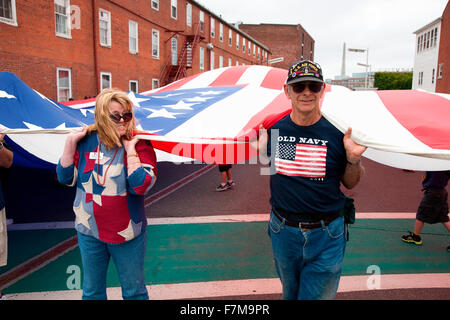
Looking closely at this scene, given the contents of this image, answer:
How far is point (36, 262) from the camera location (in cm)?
418

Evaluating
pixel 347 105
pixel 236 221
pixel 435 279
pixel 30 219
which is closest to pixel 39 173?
pixel 30 219

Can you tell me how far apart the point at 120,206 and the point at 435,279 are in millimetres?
3817

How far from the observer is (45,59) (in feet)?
42.0

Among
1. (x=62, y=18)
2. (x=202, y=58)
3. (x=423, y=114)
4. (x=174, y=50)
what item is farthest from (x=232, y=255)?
→ (x=202, y=58)

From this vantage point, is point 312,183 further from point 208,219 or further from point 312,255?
point 208,219

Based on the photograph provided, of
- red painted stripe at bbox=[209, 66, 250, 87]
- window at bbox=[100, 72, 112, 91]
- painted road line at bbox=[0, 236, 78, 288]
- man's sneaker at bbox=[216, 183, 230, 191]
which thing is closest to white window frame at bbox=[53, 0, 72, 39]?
window at bbox=[100, 72, 112, 91]

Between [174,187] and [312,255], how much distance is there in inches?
258

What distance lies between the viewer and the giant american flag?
8.30 feet

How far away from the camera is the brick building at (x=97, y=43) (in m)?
11.8

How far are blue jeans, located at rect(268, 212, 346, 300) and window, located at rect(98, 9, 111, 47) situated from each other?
16.4m

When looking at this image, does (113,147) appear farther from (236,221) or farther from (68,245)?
(236,221)

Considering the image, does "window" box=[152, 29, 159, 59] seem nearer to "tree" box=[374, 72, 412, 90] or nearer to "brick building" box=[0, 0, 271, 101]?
"brick building" box=[0, 0, 271, 101]

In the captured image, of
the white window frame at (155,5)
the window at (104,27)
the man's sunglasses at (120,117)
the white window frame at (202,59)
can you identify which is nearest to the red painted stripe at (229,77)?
the man's sunglasses at (120,117)

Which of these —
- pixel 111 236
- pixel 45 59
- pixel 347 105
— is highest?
pixel 45 59
